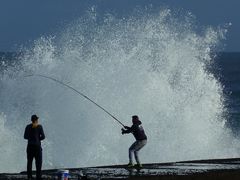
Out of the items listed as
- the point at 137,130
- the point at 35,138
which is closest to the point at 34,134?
the point at 35,138

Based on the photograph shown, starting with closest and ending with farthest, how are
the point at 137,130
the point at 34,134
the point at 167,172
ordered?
the point at 34,134 < the point at 167,172 < the point at 137,130

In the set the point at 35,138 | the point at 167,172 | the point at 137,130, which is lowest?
the point at 167,172

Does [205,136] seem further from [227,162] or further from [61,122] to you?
[227,162]

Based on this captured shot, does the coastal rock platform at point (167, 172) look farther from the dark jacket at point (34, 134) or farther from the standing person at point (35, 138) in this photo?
the dark jacket at point (34, 134)

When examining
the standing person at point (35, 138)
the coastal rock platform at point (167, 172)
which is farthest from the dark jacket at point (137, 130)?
the standing person at point (35, 138)

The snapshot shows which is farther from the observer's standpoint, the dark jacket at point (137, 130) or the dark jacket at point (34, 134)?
the dark jacket at point (137, 130)

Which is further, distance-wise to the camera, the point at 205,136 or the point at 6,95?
the point at 6,95

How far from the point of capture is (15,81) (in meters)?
37.6

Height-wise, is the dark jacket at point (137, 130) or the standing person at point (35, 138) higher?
the dark jacket at point (137, 130)

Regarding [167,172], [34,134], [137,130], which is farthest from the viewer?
[137,130]

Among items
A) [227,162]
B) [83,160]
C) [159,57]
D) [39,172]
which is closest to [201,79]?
[159,57]

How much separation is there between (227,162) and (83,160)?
8.43 meters

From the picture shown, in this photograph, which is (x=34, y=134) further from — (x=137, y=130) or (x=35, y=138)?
(x=137, y=130)

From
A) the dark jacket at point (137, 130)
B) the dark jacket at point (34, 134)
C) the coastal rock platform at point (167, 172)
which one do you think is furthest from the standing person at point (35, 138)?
the dark jacket at point (137, 130)
